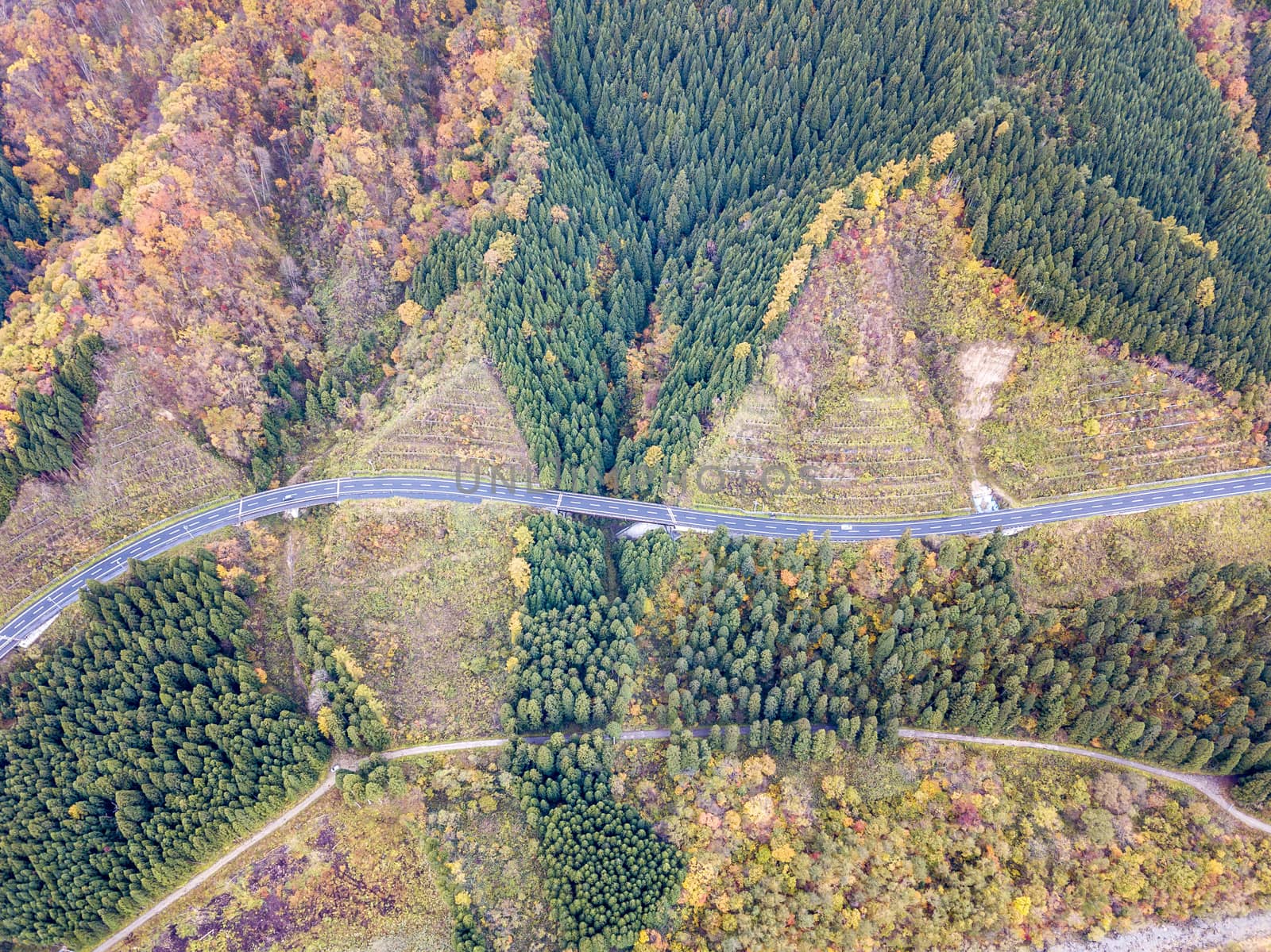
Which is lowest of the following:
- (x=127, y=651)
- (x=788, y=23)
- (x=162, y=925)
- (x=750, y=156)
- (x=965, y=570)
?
(x=162, y=925)

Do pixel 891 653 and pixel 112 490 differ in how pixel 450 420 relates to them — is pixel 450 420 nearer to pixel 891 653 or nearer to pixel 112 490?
pixel 112 490

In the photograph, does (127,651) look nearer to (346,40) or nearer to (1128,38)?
(346,40)

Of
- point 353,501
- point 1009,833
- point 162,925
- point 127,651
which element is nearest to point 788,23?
point 353,501

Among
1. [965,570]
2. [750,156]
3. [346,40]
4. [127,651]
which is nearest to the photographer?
[127,651]

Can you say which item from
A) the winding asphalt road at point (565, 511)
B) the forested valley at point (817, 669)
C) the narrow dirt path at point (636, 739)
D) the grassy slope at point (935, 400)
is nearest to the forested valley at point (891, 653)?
the forested valley at point (817, 669)

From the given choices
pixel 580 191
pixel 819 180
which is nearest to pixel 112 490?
pixel 580 191

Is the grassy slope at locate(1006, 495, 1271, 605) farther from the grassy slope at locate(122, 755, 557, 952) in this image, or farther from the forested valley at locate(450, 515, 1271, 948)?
the grassy slope at locate(122, 755, 557, 952)
